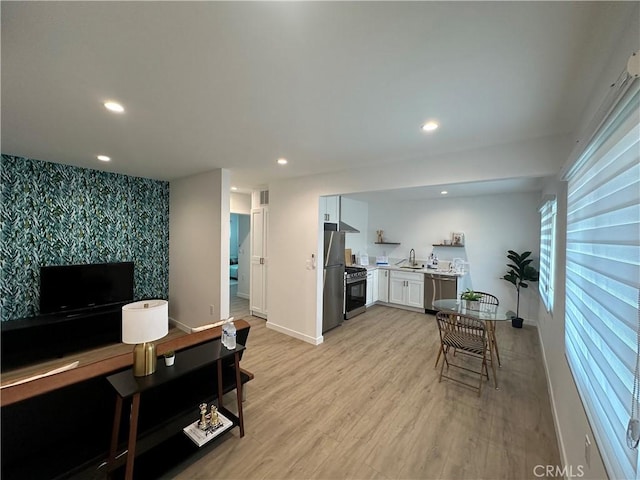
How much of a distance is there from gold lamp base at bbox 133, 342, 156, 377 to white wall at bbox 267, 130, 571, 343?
247 cm

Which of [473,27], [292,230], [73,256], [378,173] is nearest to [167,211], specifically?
[73,256]

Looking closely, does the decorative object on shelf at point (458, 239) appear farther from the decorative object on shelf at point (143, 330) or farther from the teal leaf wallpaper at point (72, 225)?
the teal leaf wallpaper at point (72, 225)

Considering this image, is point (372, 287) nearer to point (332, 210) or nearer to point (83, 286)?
point (332, 210)

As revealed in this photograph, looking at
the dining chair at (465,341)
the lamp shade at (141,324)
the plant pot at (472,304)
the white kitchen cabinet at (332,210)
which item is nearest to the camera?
the lamp shade at (141,324)

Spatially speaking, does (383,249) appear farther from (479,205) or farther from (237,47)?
(237,47)

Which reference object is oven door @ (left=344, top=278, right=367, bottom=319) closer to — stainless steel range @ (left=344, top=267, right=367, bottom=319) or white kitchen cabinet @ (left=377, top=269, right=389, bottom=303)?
stainless steel range @ (left=344, top=267, right=367, bottom=319)

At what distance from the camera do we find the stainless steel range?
4.99m

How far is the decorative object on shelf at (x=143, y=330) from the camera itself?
5.44 ft

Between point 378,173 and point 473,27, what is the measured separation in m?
2.16

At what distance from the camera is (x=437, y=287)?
5.28 metres

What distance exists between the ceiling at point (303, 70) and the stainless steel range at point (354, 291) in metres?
3.01

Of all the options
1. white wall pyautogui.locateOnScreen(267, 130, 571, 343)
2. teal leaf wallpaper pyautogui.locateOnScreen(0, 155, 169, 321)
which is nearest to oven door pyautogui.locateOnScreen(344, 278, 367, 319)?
white wall pyautogui.locateOnScreen(267, 130, 571, 343)

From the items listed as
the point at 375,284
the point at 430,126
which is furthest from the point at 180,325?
the point at 430,126

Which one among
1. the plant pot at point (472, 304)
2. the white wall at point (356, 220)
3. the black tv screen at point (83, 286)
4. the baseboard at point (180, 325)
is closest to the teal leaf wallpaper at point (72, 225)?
the black tv screen at point (83, 286)
